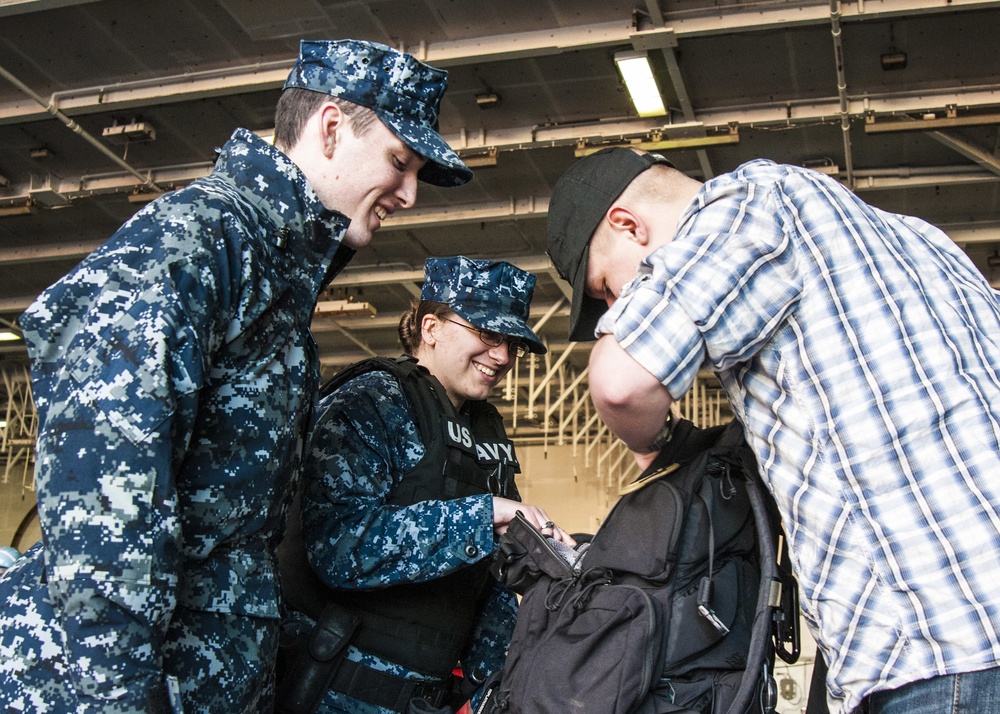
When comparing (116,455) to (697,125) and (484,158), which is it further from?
(484,158)

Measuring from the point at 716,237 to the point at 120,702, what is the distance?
1.10 m

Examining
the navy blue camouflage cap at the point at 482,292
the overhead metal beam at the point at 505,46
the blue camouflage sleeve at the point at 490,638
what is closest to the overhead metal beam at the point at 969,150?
the overhead metal beam at the point at 505,46

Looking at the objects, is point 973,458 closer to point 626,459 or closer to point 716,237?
point 716,237

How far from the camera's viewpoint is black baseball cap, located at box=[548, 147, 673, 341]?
5.75 feet

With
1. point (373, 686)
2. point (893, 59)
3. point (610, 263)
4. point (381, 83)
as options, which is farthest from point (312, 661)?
point (893, 59)

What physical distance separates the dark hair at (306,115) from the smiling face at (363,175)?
1 cm

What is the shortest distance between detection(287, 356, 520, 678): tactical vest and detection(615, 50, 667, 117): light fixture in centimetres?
522

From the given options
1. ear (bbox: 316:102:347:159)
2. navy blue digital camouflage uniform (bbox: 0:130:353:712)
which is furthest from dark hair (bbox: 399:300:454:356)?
navy blue digital camouflage uniform (bbox: 0:130:353:712)

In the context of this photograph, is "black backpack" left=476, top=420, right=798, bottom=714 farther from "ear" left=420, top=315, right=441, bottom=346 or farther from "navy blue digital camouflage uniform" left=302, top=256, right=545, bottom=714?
"ear" left=420, top=315, right=441, bottom=346

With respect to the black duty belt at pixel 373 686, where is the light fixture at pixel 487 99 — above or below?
above

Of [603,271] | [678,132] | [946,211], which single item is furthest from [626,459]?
[603,271]

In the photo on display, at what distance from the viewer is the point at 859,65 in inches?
307

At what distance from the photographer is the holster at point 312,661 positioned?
2.18 meters

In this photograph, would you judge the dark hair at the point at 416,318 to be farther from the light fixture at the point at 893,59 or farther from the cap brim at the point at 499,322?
the light fixture at the point at 893,59
